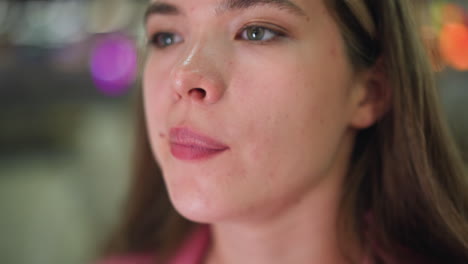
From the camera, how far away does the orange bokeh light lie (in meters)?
2.21

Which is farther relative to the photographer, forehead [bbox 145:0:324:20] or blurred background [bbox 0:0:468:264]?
blurred background [bbox 0:0:468:264]

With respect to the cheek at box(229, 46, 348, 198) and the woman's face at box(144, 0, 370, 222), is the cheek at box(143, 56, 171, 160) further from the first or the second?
the cheek at box(229, 46, 348, 198)

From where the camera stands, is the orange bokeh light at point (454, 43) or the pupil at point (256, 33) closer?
the pupil at point (256, 33)

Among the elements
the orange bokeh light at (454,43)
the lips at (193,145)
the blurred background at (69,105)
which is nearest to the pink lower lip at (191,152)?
the lips at (193,145)

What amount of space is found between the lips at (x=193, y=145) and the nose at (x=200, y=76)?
7cm

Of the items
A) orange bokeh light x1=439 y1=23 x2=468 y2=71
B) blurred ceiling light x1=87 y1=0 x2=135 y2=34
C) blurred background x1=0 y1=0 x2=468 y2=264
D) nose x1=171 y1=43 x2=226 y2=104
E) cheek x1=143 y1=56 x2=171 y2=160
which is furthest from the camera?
blurred ceiling light x1=87 y1=0 x2=135 y2=34

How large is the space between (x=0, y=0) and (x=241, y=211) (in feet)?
10.4

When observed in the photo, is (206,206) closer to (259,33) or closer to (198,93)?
(198,93)

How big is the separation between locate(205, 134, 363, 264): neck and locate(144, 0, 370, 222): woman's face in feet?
0.21

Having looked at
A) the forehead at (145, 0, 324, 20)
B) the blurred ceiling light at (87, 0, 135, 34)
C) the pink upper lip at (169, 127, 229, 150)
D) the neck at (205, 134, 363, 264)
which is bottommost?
the blurred ceiling light at (87, 0, 135, 34)

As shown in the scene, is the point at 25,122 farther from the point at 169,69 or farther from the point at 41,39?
the point at 169,69

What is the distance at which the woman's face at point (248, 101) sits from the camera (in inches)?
37.1

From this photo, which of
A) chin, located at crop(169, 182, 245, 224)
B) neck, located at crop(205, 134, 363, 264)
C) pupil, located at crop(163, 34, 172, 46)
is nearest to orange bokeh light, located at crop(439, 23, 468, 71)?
neck, located at crop(205, 134, 363, 264)

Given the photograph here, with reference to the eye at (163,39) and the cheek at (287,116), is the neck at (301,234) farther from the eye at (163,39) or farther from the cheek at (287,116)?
the eye at (163,39)
